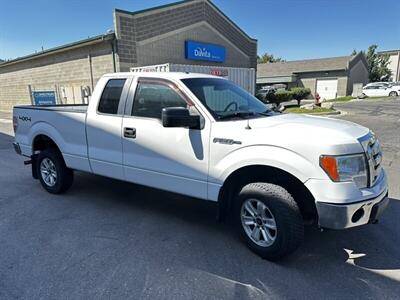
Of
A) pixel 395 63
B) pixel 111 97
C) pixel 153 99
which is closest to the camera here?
pixel 153 99

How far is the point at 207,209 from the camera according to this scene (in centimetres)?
455

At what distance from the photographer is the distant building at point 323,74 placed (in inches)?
1470

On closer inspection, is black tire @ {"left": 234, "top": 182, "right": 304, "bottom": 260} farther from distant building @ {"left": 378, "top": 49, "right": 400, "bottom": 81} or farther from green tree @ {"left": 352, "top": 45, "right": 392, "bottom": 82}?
distant building @ {"left": 378, "top": 49, "right": 400, "bottom": 81}

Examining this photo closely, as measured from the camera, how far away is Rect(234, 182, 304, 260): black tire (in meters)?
2.93

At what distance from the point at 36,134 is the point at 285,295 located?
4.66 m

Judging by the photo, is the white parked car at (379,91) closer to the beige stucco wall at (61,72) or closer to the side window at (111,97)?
the beige stucco wall at (61,72)

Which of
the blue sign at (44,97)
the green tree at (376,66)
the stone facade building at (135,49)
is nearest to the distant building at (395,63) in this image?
the green tree at (376,66)

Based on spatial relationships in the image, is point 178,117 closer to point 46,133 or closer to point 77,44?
point 46,133

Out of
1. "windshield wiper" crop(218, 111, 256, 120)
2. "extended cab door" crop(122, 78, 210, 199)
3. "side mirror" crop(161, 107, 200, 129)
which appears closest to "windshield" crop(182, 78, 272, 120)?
"windshield wiper" crop(218, 111, 256, 120)

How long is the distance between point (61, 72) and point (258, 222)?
50.5ft

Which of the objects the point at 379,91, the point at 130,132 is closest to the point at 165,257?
the point at 130,132

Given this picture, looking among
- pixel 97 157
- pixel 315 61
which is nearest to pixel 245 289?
pixel 97 157

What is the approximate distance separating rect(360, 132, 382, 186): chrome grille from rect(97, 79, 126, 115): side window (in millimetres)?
3074

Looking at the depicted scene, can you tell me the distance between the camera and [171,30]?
1455cm
